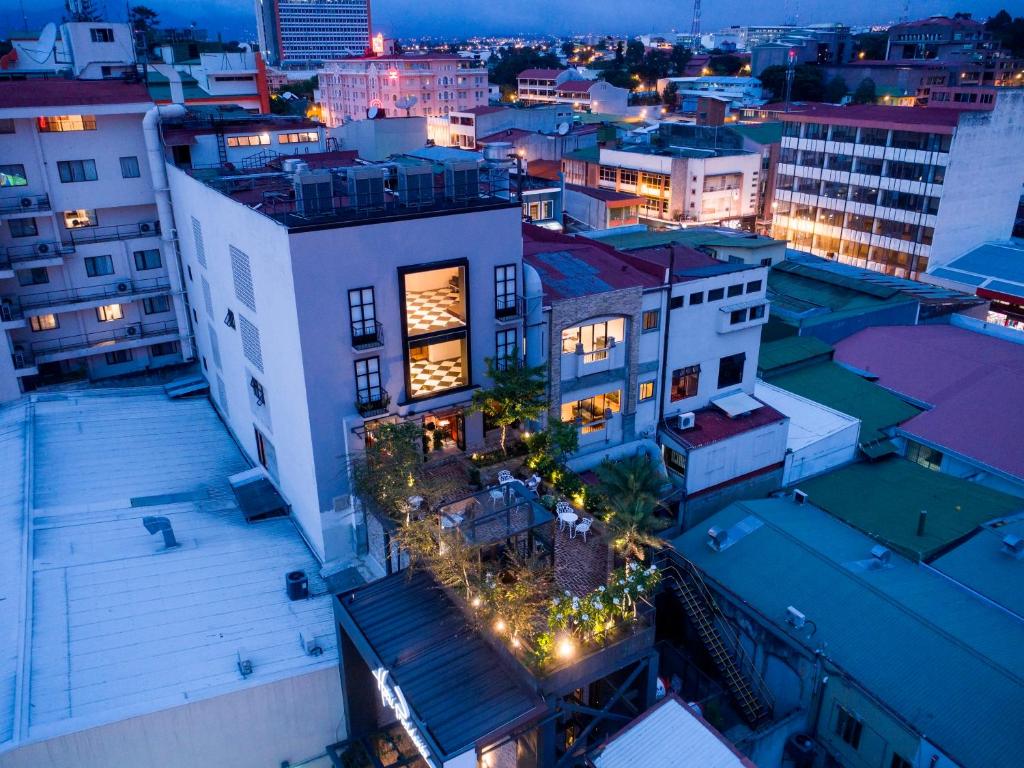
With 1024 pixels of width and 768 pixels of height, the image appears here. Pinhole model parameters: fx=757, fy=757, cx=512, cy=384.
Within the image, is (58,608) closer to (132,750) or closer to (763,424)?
(132,750)

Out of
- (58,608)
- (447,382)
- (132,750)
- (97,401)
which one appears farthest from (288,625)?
(97,401)

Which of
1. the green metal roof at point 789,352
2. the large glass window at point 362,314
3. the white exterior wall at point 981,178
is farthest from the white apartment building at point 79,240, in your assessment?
the white exterior wall at point 981,178

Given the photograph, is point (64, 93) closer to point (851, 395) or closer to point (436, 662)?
point (436, 662)

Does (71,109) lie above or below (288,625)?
above

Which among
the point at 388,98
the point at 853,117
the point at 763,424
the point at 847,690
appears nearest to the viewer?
the point at 847,690

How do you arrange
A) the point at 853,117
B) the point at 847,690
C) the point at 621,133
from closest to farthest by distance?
the point at 847,690, the point at 853,117, the point at 621,133

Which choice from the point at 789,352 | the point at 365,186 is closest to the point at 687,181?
the point at 789,352

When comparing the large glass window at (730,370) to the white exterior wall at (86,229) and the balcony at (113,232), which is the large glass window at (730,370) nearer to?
the white exterior wall at (86,229)
